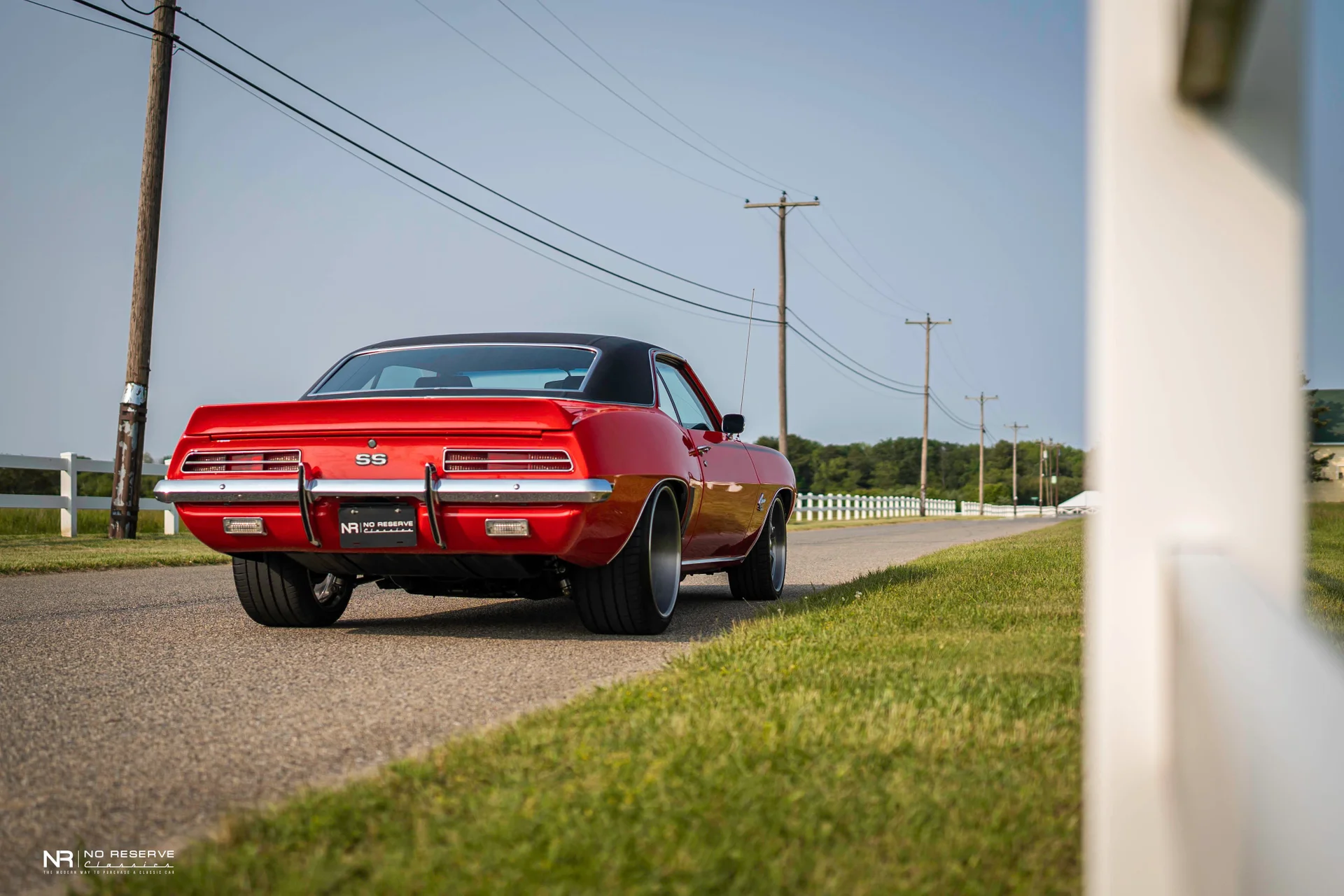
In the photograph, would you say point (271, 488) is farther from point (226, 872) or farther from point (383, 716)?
point (226, 872)

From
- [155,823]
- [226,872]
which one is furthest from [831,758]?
[155,823]

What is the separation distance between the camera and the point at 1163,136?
1.49 metres

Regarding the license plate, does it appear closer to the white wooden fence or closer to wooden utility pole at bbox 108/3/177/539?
wooden utility pole at bbox 108/3/177/539

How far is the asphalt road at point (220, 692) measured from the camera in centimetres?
284

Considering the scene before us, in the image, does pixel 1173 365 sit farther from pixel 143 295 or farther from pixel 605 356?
pixel 143 295

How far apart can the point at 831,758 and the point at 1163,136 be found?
1.76 m

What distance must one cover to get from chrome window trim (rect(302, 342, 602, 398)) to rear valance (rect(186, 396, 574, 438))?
0.56 m

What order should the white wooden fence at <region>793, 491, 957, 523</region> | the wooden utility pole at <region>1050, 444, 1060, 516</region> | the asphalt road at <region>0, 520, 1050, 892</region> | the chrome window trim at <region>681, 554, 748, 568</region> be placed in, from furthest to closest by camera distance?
1. the wooden utility pole at <region>1050, 444, 1060, 516</region>
2. the white wooden fence at <region>793, 491, 957, 523</region>
3. the chrome window trim at <region>681, 554, 748, 568</region>
4. the asphalt road at <region>0, 520, 1050, 892</region>

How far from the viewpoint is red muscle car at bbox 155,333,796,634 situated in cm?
520

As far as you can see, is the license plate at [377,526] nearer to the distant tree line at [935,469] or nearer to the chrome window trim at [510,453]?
the chrome window trim at [510,453]

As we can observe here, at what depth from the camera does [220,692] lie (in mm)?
4270

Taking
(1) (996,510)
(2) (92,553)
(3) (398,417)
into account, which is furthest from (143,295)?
(1) (996,510)

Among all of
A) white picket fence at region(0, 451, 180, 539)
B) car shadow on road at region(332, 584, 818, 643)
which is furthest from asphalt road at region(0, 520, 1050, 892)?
white picket fence at region(0, 451, 180, 539)

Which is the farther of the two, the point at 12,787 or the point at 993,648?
the point at 993,648
